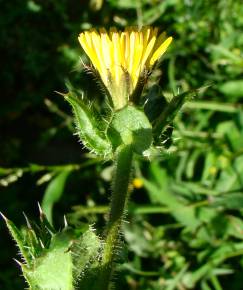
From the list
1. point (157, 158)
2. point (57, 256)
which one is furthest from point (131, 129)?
point (157, 158)

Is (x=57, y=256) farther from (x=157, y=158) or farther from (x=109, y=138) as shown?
(x=157, y=158)

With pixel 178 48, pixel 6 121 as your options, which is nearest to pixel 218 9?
pixel 178 48

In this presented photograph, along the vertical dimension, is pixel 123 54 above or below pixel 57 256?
above

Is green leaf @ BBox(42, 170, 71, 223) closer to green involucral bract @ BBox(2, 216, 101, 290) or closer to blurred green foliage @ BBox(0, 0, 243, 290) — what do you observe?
blurred green foliage @ BBox(0, 0, 243, 290)

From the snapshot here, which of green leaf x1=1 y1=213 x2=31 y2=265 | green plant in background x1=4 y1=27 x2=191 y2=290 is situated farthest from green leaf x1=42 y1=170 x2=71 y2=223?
green leaf x1=1 y1=213 x2=31 y2=265

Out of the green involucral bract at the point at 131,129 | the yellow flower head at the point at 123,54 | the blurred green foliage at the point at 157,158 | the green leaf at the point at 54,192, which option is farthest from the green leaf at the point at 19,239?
the green leaf at the point at 54,192

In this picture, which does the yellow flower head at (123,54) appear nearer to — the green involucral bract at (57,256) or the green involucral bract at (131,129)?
the green involucral bract at (131,129)

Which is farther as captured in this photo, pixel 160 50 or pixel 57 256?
pixel 160 50
